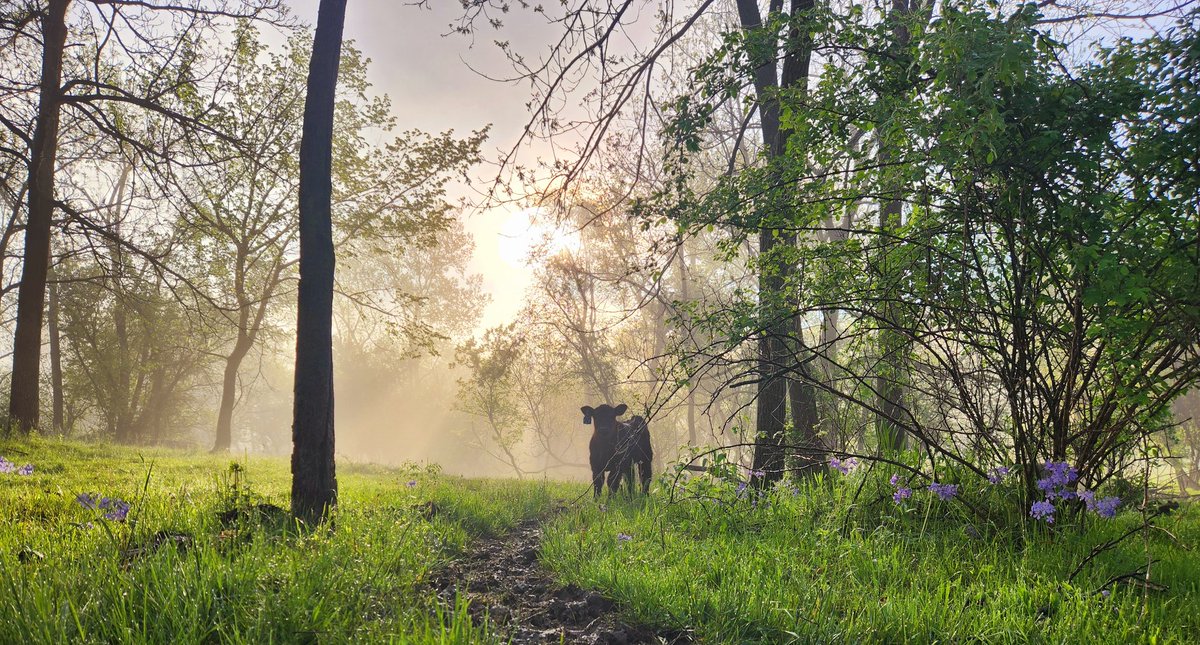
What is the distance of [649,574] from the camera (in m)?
3.56

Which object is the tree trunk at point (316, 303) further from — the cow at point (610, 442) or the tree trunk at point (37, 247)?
the tree trunk at point (37, 247)

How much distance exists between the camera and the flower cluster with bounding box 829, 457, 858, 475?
525 cm

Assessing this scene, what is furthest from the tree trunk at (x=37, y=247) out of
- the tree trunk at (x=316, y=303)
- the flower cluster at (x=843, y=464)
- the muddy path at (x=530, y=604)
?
the flower cluster at (x=843, y=464)

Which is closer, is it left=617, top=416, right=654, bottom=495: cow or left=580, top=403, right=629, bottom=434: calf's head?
left=617, top=416, right=654, bottom=495: cow

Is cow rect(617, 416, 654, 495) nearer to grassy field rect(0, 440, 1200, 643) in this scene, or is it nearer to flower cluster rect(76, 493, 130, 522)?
grassy field rect(0, 440, 1200, 643)

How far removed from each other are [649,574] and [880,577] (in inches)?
55.9

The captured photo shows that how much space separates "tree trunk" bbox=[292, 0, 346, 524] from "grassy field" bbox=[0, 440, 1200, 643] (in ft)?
1.20

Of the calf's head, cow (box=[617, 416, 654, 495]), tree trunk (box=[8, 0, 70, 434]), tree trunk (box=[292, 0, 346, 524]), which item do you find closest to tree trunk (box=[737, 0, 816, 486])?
cow (box=[617, 416, 654, 495])

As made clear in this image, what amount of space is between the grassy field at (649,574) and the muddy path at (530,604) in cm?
13

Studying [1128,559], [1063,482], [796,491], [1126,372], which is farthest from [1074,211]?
[796,491]

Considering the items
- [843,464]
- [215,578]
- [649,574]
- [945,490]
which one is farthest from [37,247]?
[945,490]

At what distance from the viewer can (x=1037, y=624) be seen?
272 cm

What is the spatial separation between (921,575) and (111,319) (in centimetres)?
2971

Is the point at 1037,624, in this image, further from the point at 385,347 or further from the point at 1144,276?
the point at 385,347
